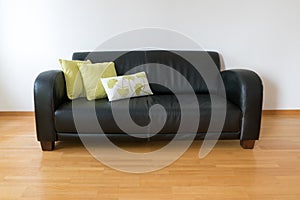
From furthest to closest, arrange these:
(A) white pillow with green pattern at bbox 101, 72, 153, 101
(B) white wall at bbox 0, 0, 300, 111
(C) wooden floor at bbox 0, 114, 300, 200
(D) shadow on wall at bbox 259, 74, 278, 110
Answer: (D) shadow on wall at bbox 259, 74, 278, 110
(B) white wall at bbox 0, 0, 300, 111
(A) white pillow with green pattern at bbox 101, 72, 153, 101
(C) wooden floor at bbox 0, 114, 300, 200

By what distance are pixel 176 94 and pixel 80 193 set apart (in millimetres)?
1377

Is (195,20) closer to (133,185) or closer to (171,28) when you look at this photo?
(171,28)

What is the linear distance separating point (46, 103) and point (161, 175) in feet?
→ 3.50

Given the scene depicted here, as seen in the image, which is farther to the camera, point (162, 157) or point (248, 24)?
point (248, 24)

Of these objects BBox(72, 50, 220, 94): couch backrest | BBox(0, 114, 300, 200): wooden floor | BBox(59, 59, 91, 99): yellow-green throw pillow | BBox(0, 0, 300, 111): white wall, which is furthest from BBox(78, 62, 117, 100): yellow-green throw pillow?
BBox(0, 0, 300, 111): white wall

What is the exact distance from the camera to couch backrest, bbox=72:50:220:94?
288 cm

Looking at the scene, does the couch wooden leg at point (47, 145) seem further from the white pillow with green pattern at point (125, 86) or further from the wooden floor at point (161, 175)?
the white pillow with green pattern at point (125, 86)

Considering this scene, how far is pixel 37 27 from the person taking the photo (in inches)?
125

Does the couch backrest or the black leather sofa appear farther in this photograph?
the couch backrest

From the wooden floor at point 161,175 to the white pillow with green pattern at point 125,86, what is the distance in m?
0.48

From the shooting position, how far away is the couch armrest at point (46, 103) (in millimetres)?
2271

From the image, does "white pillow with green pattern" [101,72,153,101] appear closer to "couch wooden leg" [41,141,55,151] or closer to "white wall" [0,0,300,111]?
"couch wooden leg" [41,141,55,151]

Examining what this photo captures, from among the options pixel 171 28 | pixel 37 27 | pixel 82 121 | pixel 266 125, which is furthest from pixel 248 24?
pixel 37 27

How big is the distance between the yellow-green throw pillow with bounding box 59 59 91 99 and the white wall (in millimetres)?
680
